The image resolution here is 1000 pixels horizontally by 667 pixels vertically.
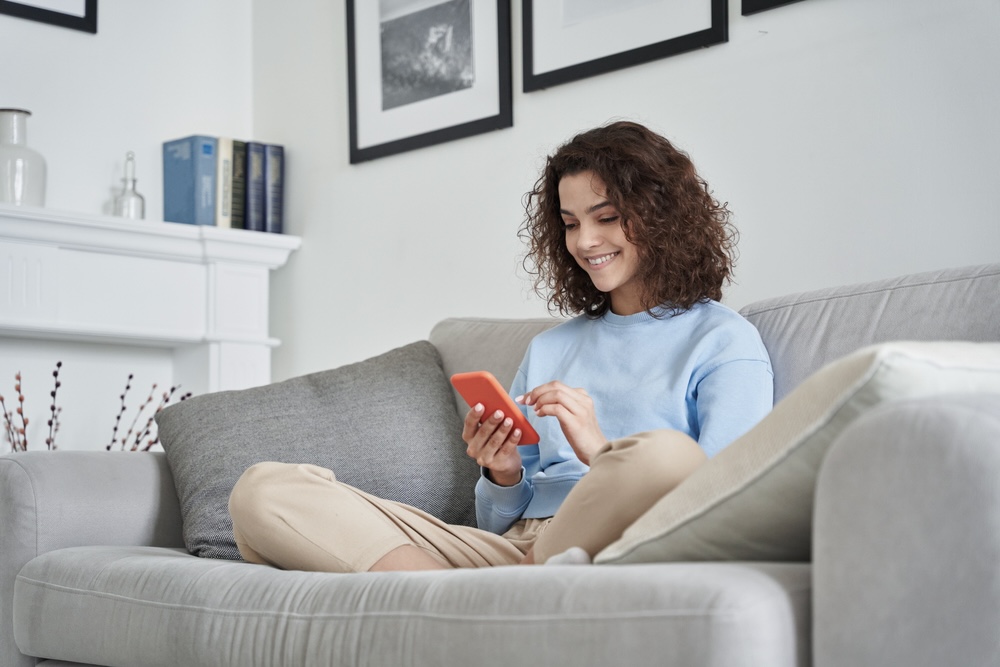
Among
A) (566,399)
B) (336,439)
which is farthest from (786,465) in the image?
(336,439)

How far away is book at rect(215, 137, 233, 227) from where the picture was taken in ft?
11.3

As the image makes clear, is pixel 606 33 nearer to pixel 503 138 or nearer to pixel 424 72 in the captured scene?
pixel 503 138

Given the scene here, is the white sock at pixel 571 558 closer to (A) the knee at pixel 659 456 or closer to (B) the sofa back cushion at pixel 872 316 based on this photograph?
(A) the knee at pixel 659 456

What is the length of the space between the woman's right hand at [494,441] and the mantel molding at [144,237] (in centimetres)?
179

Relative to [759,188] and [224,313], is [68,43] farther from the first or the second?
[759,188]

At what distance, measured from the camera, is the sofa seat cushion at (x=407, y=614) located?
988mm

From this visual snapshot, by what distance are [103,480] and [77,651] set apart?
388 mm

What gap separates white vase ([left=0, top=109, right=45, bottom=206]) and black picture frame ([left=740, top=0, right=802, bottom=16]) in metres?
1.91

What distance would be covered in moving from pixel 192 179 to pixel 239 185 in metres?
0.14

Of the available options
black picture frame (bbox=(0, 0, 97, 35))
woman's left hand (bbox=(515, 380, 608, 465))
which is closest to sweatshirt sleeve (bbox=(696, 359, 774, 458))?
woman's left hand (bbox=(515, 380, 608, 465))

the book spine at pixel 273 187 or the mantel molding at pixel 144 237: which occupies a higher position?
the book spine at pixel 273 187

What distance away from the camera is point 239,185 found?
11.5 feet

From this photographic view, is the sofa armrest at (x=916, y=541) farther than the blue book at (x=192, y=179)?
No

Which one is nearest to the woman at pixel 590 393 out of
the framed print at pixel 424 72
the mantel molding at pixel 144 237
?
the framed print at pixel 424 72
